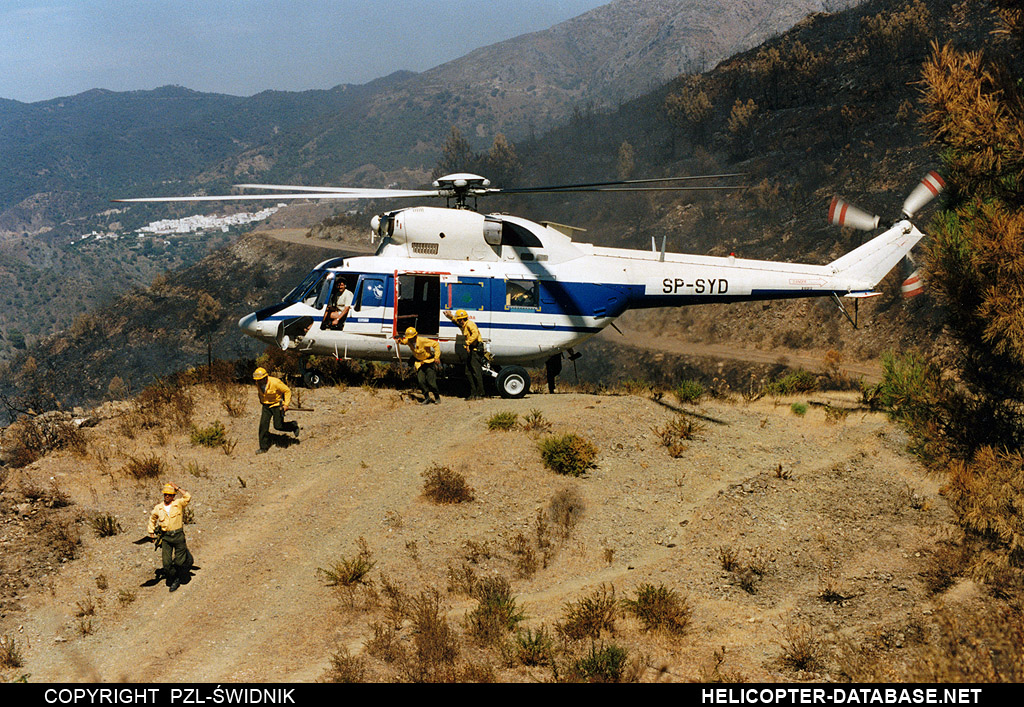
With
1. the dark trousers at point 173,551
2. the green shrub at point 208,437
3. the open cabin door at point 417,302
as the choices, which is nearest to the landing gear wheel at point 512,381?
the open cabin door at point 417,302

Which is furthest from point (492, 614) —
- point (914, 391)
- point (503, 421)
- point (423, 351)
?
point (914, 391)

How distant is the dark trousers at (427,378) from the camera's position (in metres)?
16.8

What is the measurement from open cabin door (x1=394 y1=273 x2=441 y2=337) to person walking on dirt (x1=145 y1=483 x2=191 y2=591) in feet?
25.1

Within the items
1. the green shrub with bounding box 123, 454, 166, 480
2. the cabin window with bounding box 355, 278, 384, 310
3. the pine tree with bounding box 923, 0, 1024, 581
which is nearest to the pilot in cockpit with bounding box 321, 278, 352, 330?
the cabin window with bounding box 355, 278, 384, 310

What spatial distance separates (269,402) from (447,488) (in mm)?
4384

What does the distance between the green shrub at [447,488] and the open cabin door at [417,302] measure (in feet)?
17.0

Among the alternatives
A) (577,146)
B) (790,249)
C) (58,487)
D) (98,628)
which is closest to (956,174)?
(98,628)

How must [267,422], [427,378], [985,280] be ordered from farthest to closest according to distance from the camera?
[427,378] < [267,422] < [985,280]

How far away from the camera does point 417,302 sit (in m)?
17.3

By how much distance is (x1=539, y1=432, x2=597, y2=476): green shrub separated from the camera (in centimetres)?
1348

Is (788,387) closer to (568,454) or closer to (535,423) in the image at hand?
(535,423)

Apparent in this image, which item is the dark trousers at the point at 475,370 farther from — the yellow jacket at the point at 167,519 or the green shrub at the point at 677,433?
the yellow jacket at the point at 167,519

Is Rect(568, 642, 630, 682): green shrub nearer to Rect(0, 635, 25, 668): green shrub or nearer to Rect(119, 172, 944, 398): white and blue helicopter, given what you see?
Rect(0, 635, 25, 668): green shrub

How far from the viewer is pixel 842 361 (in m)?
32.4
